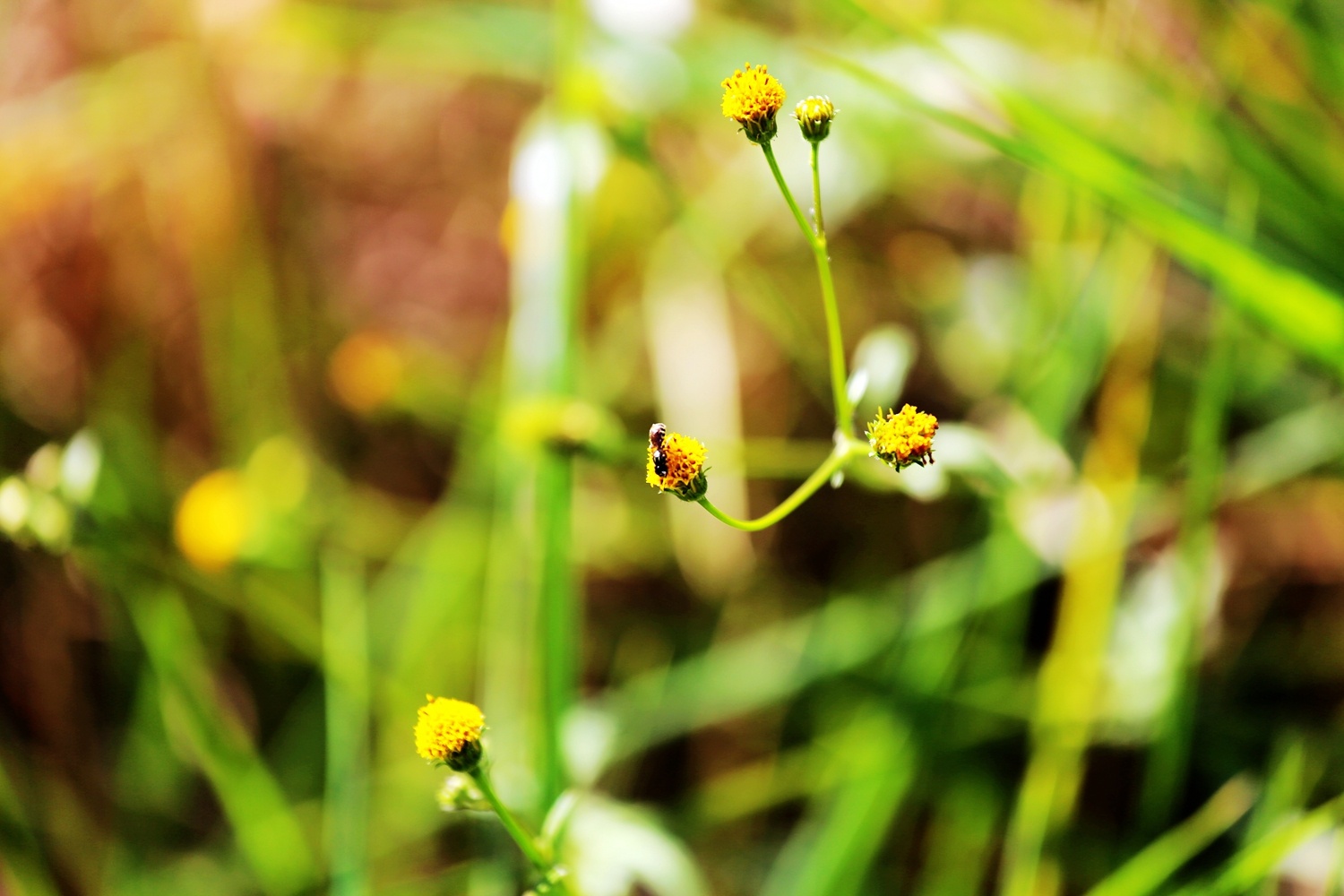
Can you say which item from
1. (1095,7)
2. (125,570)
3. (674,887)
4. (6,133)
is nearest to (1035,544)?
(674,887)

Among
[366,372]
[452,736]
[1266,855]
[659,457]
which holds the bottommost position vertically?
[1266,855]

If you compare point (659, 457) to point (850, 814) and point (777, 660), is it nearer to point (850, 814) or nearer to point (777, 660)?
point (850, 814)

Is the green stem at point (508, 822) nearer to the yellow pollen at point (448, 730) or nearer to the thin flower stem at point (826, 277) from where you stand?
the yellow pollen at point (448, 730)

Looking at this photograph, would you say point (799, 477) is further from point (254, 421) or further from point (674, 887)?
point (254, 421)

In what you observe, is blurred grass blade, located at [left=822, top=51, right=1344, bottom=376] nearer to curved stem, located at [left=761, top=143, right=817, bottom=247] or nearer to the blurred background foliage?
the blurred background foliage

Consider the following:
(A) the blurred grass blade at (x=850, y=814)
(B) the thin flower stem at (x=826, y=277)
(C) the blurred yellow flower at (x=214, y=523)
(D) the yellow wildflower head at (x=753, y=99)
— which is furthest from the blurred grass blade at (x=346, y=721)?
(D) the yellow wildflower head at (x=753, y=99)

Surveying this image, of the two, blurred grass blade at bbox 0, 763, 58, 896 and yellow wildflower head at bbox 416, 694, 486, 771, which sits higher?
blurred grass blade at bbox 0, 763, 58, 896

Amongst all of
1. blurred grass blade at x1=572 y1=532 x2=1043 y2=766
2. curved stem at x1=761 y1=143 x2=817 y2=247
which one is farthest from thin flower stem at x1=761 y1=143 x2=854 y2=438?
blurred grass blade at x1=572 y1=532 x2=1043 y2=766

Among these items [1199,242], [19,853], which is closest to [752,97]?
[1199,242]
